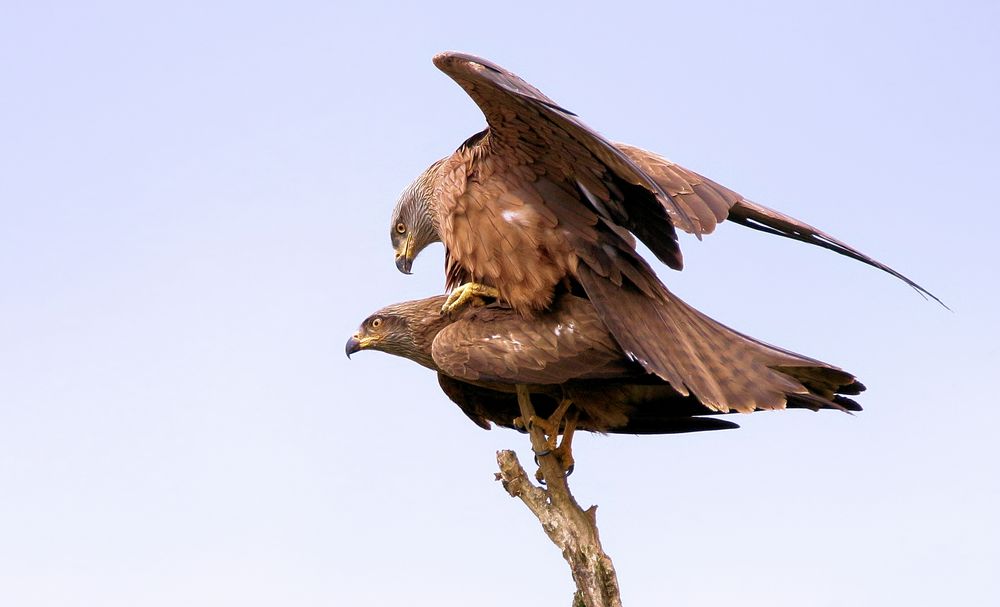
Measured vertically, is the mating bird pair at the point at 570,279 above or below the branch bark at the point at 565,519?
above

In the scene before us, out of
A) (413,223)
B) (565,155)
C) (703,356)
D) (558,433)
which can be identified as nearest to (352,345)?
(413,223)

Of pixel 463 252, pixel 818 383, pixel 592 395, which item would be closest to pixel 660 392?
pixel 592 395

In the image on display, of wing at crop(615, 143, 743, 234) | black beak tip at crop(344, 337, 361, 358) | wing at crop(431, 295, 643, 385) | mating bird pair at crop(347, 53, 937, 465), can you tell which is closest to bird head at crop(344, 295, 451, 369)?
black beak tip at crop(344, 337, 361, 358)

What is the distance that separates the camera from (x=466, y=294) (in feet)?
18.2

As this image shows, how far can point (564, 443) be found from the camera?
585 centimetres

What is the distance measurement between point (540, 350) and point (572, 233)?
0.50m

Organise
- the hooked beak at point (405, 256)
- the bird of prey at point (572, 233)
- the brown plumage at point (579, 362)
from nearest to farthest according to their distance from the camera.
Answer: the bird of prey at point (572, 233) → the brown plumage at point (579, 362) → the hooked beak at point (405, 256)

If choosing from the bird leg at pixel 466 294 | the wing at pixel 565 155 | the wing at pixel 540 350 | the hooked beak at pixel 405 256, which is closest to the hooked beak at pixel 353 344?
the hooked beak at pixel 405 256

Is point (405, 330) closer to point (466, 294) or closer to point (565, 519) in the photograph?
point (466, 294)

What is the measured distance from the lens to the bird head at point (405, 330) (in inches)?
228

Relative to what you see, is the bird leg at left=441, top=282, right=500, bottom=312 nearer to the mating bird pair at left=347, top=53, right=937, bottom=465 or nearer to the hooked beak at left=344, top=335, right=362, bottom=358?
the mating bird pair at left=347, top=53, right=937, bottom=465

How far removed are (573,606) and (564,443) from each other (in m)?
0.72

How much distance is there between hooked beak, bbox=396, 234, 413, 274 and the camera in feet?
20.0

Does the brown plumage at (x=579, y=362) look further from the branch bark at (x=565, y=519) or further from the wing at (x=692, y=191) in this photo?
the wing at (x=692, y=191)
